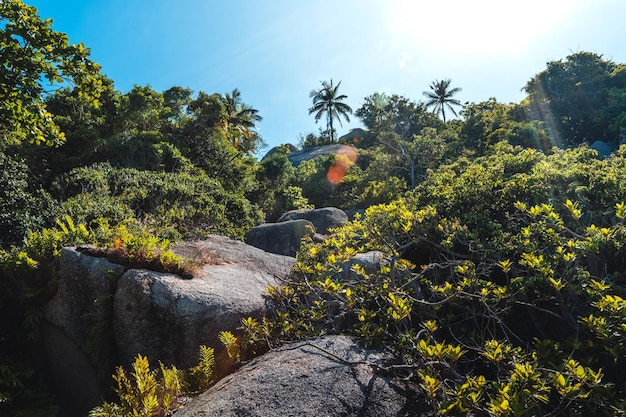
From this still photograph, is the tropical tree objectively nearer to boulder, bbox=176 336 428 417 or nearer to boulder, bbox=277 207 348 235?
boulder, bbox=176 336 428 417

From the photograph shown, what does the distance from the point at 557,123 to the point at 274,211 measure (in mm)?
22566

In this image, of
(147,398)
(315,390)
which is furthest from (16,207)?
(315,390)

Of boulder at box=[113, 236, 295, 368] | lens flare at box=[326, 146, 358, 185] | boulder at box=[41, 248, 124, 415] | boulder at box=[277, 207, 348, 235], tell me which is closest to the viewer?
boulder at box=[113, 236, 295, 368]

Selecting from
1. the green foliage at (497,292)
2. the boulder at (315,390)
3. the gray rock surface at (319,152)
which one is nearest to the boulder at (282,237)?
the green foliage at (497,292)

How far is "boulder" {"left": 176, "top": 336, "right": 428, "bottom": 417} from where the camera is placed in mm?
3617

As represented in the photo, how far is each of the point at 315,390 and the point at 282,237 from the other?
9775 millimetres

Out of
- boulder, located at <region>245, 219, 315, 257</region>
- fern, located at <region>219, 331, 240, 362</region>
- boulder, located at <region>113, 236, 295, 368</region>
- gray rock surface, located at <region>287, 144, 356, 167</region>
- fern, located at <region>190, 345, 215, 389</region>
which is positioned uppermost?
gray rock surface, located at <region>287, 144, 356, 167</region>

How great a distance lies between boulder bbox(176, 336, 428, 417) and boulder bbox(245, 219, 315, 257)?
8.78m

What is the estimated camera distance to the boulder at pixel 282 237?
1325 centimetres

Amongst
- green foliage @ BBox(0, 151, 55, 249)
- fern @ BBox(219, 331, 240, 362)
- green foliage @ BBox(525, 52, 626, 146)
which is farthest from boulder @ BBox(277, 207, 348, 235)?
green foliage @ BBox(525, 52, 626, 146)

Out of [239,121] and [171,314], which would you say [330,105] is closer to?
[239,121]

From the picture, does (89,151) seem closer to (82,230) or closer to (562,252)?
(82,230)

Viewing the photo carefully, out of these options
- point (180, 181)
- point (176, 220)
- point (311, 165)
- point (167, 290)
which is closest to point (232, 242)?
point (176, 220)

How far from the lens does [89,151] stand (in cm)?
1906
